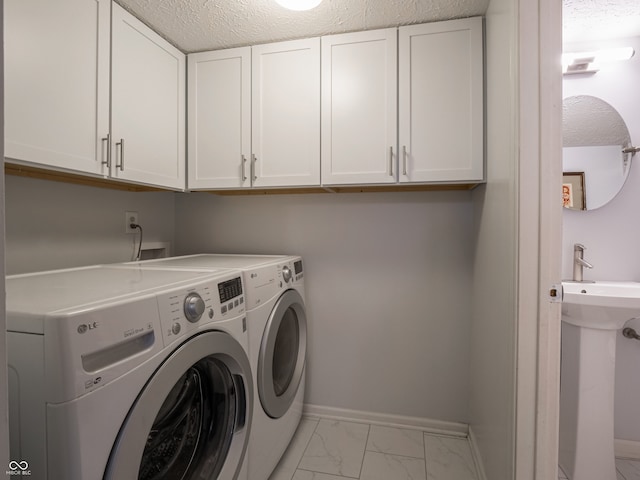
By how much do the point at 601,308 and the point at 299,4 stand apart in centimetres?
180

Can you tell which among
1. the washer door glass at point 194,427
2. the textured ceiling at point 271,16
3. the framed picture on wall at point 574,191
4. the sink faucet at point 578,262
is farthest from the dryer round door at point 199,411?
the framed picture on wall at point 574,191

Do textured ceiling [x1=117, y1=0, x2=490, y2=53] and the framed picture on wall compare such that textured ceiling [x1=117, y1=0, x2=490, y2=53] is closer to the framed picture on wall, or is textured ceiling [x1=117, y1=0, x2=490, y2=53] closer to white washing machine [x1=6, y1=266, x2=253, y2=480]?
the framed picture on wall

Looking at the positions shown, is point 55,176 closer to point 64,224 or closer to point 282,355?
point 64,224

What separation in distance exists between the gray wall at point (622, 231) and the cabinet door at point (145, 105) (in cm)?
214

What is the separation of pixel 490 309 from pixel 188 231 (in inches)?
73.4


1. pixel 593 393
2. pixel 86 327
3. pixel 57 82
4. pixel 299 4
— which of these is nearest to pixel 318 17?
pixel 299 4

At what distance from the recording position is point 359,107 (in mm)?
1629

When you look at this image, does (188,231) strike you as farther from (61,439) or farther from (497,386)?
(497,386)

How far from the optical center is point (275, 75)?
171 centimetres

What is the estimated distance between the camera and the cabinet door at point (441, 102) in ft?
4.97

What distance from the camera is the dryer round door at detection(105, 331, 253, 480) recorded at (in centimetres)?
83

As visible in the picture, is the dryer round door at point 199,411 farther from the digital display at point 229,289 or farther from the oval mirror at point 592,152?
the oval mirror at point 592,152

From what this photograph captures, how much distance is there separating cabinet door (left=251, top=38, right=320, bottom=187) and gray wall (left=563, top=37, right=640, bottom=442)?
1.43 m

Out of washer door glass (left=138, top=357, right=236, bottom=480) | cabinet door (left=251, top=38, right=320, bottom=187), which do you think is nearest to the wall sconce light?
cabinet door (left=251, top=38, right=320, bottom=187)
